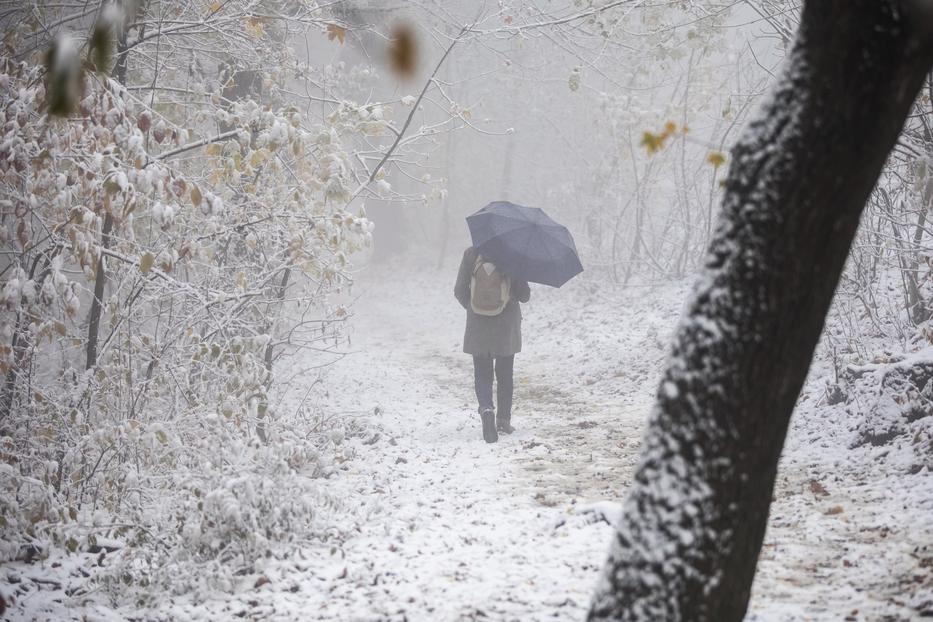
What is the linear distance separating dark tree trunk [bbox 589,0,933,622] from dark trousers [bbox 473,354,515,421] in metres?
5.00

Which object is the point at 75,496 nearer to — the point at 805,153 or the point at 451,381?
the point at 805,153

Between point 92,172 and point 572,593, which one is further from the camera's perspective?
point 92,172

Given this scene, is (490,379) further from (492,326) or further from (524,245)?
(524,245)

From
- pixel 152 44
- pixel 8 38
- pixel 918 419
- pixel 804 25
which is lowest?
pixel 918 419

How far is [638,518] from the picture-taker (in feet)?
7.48

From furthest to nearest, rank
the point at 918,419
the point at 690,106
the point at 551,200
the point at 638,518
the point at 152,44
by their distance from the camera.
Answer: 1. the point at 551,200
2. the point at 690,106
3. the point at 152,44
4. the point at 918,419
5. the point at 638,518

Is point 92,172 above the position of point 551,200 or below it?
below

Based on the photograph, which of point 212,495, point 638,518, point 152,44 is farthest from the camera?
point 152,44

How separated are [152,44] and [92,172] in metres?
2.93

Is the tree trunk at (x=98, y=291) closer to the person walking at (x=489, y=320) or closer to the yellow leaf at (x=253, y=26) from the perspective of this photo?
the yellow leaf at (x=253, y=26)

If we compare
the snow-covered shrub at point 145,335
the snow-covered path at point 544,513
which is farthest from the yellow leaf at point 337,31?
the snow-covered path at point 544,513

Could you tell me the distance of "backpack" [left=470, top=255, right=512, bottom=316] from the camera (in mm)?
7090

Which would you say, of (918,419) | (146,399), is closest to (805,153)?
(918,419)

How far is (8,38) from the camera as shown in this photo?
480cm
